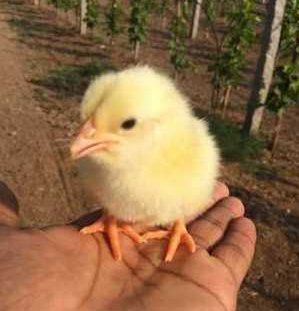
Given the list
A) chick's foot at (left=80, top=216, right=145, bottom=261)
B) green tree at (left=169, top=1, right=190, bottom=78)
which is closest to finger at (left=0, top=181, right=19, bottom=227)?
chick's foot at (left=80, top=216, right=145, bottom=261)

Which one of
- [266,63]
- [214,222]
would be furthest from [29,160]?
[214,222]

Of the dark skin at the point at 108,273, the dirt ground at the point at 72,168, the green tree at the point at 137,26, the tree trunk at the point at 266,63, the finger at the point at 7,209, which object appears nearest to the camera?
the dark skin at the point at 108,273

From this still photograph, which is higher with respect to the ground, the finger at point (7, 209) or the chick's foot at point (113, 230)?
the chick's foot at point (113, 230)

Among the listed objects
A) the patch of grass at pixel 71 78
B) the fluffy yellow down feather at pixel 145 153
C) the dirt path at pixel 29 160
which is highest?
the fluffy yellow down feather at pixel 145 153

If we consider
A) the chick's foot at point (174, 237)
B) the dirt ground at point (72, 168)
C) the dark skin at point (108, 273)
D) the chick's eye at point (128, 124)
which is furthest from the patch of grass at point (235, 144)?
the chick's eye at point (128, 124)

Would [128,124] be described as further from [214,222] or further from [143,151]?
[214,222]

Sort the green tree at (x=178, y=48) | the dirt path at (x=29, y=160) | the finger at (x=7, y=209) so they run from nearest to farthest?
→ the finger at (x=7, y=209) < the dirt path at (x=29, y=160) < the green tree at (x=178, y=48)

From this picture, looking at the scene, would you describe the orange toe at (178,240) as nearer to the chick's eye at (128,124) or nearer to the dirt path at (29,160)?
the chick's eye at (128,124)

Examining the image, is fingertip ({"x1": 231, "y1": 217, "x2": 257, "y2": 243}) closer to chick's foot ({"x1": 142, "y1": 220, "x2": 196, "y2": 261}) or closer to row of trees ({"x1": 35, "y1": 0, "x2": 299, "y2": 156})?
chick's foot ({"x1": 142, "y1": 220, "x2": 196, "y2": 261})

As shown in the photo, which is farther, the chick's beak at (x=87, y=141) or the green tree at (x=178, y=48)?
the green tree at (x=178, y=48)
